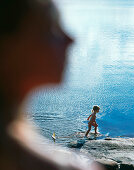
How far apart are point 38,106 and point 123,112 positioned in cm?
308

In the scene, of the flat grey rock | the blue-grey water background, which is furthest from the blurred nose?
the flat grey rock

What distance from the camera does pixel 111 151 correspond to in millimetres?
6328

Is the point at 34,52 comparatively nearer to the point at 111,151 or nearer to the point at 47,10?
the point at 47,10

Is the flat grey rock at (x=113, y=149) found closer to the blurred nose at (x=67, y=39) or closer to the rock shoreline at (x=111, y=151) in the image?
the rock shoreline at (x=111, y=151)

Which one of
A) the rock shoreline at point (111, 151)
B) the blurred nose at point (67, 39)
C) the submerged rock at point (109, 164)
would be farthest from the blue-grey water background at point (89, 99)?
the blurred nose at point (67, 39)

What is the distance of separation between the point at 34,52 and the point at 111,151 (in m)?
5.70

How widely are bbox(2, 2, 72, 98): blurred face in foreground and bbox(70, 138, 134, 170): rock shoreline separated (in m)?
4.38

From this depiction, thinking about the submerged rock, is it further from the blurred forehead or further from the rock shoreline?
the blurred forehead

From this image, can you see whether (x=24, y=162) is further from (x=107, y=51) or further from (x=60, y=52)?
(x=107, y=51)

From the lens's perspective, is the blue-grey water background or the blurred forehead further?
the blue-grey water background

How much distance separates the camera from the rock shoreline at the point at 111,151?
5357 mm

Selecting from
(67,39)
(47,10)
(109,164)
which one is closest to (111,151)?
(109,164)

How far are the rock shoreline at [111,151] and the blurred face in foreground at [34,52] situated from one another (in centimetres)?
438

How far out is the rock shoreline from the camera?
17.6 ft
